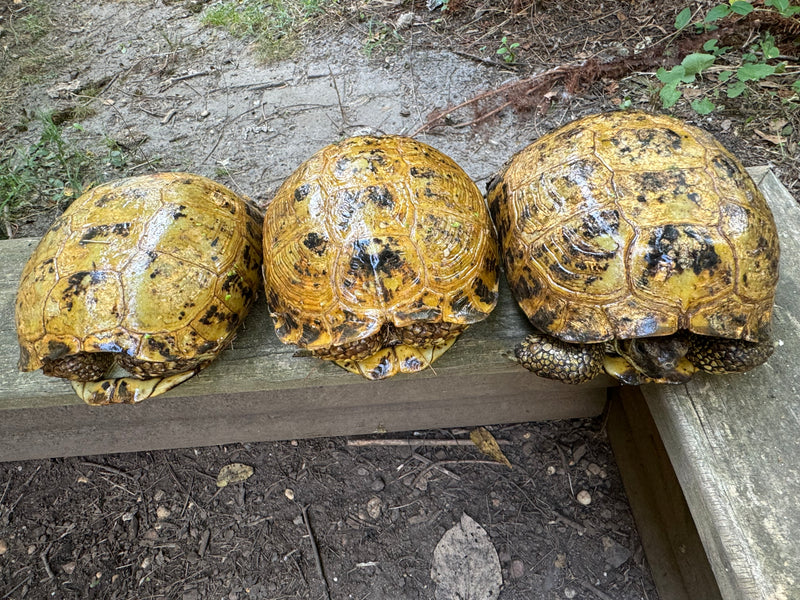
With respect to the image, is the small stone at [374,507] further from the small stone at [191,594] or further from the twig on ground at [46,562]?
the twig on ground at [46,562]

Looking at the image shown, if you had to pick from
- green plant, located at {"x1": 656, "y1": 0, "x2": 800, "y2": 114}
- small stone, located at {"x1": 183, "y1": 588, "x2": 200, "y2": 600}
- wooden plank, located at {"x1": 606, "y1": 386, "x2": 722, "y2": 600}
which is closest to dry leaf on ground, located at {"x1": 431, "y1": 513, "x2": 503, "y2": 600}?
wooden plank, located at {"x1": 606, "y1": 386, "x2": 722, "y2": 600}

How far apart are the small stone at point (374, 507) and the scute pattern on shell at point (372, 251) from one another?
1.08 m

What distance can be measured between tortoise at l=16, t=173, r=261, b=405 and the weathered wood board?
7.2 inches

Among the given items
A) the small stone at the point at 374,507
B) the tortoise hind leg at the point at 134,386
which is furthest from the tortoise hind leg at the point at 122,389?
the small stone at the point at 374,507

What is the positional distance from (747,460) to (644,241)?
0.80 metres

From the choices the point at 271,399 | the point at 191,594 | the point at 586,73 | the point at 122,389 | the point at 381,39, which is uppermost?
the point at 381,39

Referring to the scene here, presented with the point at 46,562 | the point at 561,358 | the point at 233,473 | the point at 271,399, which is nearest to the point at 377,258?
the point at 561,358

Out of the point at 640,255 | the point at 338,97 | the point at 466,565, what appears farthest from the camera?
the point at 338,97

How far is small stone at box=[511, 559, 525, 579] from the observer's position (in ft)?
7.40

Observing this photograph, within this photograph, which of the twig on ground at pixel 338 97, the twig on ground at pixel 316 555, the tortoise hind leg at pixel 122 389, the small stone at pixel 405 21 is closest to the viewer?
the tortoise hind leg at pixel 122 389

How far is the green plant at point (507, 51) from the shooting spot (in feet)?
13.7

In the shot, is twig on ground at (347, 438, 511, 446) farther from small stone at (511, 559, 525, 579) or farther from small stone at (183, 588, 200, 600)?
small stone at (183, 588, 200, 600)

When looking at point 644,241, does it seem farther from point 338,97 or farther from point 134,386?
point 338,97

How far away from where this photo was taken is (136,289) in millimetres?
1750
